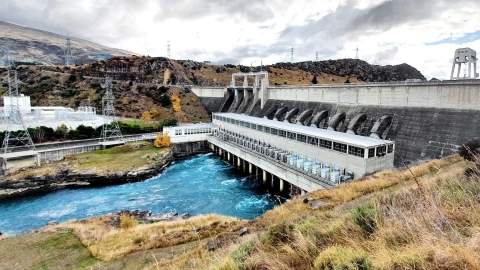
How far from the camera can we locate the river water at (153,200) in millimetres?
22766

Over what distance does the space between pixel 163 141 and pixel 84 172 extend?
12373mm

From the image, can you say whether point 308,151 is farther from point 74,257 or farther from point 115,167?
point 115,167

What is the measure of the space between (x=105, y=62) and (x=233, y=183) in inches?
2904

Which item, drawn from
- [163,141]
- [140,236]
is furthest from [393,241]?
[163,141]

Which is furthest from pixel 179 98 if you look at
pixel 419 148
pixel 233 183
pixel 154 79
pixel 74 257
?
pixel 74 257

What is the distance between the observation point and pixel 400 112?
26.6 metres

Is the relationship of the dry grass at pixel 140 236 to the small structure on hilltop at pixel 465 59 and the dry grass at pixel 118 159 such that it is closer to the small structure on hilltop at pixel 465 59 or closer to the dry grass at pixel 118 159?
the dry grass at pixel 118 159

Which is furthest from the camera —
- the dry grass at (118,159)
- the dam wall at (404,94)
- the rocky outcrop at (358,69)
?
the rocky outcrop at (358,69)

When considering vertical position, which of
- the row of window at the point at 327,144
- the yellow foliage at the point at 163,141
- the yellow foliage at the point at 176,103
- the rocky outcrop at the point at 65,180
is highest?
the yellow foliage at the point at 176,103

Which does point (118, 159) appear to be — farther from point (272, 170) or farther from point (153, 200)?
point (272, 170)

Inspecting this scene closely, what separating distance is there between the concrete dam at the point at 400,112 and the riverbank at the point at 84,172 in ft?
62.8

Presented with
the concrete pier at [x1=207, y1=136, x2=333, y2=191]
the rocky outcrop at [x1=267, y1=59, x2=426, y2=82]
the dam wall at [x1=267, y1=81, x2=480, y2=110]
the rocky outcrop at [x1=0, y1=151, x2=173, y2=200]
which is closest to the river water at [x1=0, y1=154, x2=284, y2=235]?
the rocky outcrop at [x1=0, y1=151, x2=173, y2=200]

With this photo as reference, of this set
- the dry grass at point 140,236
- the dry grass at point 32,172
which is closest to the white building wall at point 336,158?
the dry grass at point 140,236

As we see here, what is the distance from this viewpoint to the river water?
22.8m
